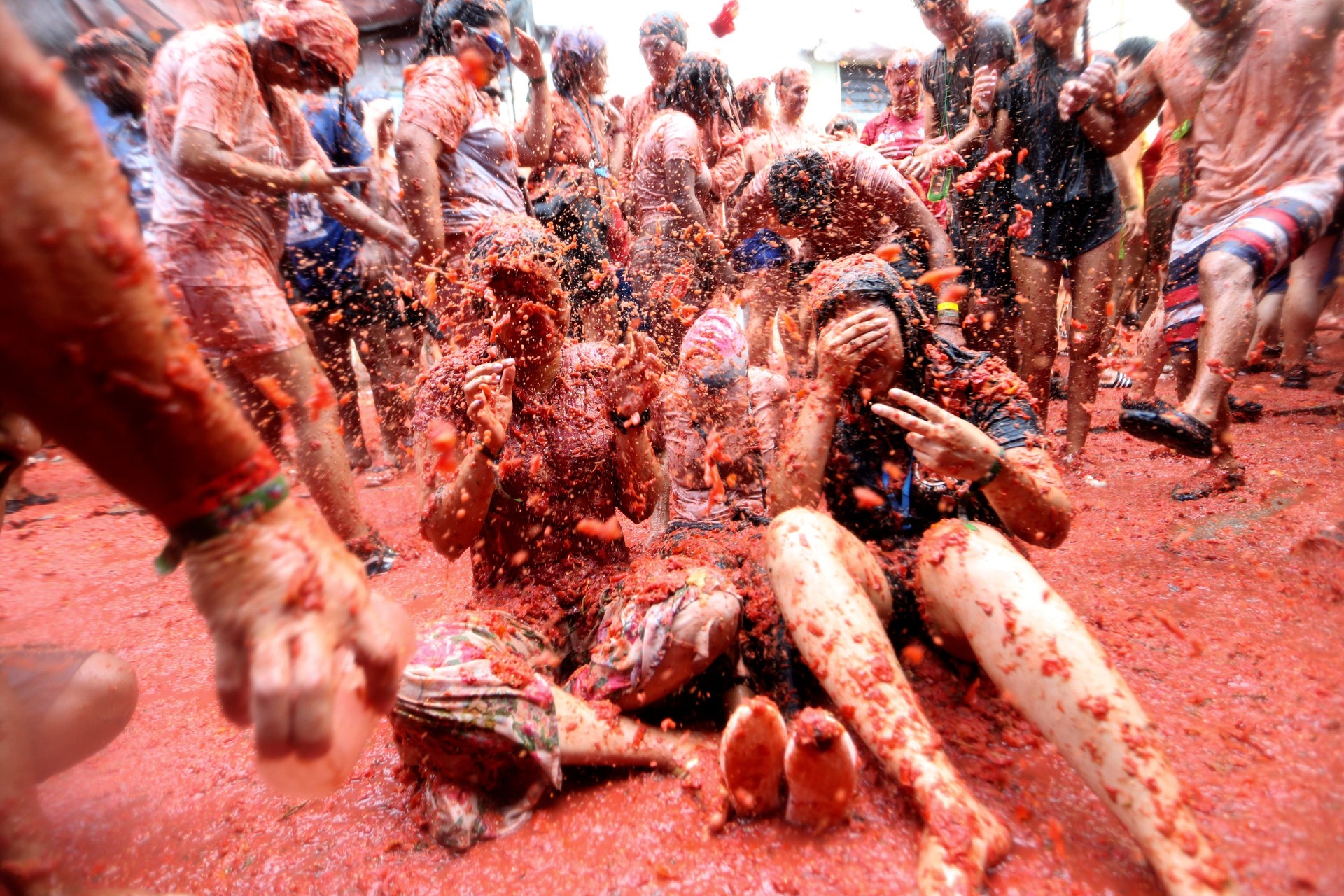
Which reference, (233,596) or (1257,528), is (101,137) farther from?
(1257,528)

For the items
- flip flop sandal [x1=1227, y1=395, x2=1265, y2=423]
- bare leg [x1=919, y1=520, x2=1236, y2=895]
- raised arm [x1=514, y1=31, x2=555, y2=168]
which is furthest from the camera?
flip flop sandal [x1=1227, y1=395, x2=1265, y2=423]

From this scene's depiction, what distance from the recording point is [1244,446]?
12.1 feet

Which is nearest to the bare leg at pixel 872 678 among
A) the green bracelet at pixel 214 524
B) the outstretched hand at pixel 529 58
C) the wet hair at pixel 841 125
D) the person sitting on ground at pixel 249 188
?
the green bracelet at pixel 214 524

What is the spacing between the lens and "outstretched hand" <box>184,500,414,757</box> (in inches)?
33.6

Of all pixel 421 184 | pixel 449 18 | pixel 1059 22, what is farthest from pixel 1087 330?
pixel 449 18

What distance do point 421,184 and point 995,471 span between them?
289cm

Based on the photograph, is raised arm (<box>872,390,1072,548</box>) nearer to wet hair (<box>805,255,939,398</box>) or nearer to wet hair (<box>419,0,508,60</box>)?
wet hair (<box>805,255,939,398</box>)

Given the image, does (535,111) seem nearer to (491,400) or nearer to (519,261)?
(519,261)

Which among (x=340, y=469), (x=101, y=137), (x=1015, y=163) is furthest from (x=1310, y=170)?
(x=340, y=469)

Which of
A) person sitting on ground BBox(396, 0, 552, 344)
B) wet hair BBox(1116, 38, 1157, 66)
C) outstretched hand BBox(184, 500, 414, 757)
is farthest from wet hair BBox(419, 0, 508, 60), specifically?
wet hair BBox(1116, 38, 1157, 66)

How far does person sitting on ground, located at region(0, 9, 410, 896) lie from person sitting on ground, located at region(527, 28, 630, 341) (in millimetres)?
2994

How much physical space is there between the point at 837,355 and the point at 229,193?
2.45 metres

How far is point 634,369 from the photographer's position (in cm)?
202

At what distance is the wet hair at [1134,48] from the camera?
369cm
